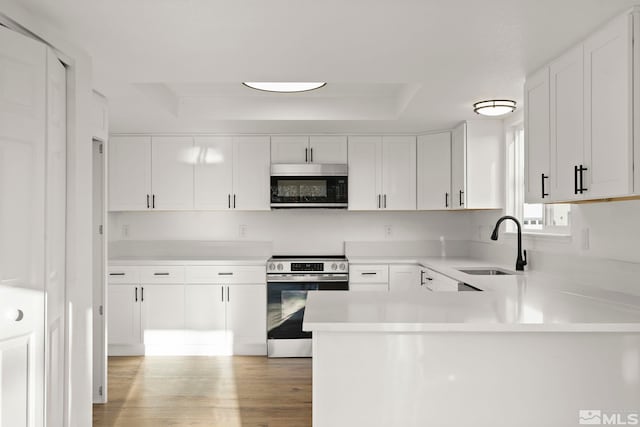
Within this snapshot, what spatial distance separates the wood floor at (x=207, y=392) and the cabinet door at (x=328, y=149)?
196 centimetres

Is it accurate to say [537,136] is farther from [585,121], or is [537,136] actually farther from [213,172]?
[213,172]

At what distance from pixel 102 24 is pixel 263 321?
3057 millimetres

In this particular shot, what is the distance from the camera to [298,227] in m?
5.16

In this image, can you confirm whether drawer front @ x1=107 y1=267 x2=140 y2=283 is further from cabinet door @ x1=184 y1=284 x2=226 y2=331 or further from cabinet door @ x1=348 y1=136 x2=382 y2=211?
cabinet door @ x1=348 y1=136 x2=382 y2=211

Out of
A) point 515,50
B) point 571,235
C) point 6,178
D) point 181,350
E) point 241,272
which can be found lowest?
point 181,350

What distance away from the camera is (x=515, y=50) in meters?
2.46

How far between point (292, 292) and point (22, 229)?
2.83 metres

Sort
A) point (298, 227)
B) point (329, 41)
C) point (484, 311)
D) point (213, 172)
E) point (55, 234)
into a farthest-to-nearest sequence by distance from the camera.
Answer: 1. point (298, 227)
2. point (213, 172)
3. point (329, 41)
4. point (55, 234)
5. point (484, 311)

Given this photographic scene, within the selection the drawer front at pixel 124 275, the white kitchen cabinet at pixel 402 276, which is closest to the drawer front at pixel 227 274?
the drawer front at pixel 124 275

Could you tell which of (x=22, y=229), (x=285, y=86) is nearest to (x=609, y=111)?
(x=285, y=86)

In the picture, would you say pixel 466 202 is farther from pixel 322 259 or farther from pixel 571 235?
pixel 322 259

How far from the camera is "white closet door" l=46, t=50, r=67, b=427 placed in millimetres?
2098

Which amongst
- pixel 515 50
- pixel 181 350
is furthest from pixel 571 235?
pixel 181 350

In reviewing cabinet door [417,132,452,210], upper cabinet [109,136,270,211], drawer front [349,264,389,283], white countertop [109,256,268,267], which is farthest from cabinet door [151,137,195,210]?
cabinet door [417,132,452,210]
